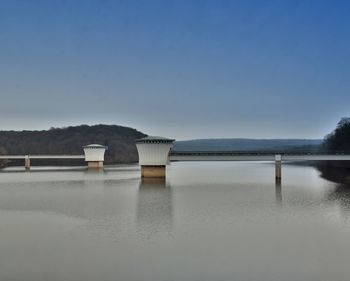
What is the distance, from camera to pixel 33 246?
61.1ft

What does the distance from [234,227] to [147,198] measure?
1469cm

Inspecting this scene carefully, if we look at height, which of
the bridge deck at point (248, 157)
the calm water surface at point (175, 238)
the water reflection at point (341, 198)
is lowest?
the calm water surface at point (175, 238)

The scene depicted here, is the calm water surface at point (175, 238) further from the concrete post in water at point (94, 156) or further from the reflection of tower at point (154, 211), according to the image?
the concrete post in water at point (94, 156)

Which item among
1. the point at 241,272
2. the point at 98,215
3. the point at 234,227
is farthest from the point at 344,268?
the point at 98,215

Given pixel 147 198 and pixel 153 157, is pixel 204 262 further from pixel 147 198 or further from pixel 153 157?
pixel 153 157

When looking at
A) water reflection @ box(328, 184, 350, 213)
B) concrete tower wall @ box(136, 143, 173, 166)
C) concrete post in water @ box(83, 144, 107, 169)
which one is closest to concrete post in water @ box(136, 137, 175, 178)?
concrete tower wall @ box(136, 143, 173, 166)

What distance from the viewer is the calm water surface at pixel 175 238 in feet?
49.6

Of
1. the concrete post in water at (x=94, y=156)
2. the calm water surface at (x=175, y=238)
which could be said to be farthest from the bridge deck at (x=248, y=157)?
the concrete post in water at (x=94, y=156)

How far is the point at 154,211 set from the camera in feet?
Result: 95.2

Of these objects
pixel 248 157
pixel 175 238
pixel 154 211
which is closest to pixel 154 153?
pixel 248 157

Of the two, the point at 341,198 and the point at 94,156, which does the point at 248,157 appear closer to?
the point at 341,198

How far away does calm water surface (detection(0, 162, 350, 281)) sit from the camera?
15133mm

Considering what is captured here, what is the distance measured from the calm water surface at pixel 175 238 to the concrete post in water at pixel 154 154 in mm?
21557

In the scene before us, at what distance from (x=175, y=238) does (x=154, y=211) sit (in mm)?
8762
